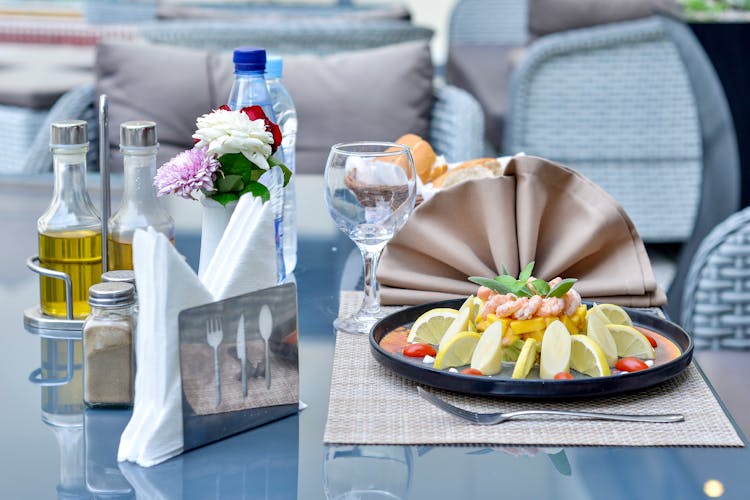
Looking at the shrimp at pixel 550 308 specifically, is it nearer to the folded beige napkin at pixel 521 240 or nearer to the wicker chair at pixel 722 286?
the folded beige napkin at pixel 521 240

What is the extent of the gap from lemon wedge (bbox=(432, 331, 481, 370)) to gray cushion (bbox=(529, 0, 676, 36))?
131 inches

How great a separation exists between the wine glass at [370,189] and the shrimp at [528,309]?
171 millimetres

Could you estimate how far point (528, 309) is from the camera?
86 cm

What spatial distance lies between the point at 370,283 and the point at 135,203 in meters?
0.23

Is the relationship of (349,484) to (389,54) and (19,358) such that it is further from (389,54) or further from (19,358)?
(389,54)

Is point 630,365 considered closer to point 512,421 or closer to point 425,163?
point 512,421

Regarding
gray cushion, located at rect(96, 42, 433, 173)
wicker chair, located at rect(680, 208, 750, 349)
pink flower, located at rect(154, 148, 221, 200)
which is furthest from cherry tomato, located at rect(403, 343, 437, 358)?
gray cushion, located at rect(96, 42, 433, 173)

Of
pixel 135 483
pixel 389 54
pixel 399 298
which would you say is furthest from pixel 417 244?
pixel 389 54

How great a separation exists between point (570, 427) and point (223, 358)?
0.85 ft

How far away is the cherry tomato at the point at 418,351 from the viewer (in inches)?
35.7

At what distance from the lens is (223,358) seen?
2.55 feet

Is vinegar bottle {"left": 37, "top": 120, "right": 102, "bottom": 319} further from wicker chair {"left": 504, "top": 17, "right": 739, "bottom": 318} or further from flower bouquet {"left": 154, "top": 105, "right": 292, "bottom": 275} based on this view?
wicker chair {"left": 504, "top": 17, "right": 739, "bottom": 318}

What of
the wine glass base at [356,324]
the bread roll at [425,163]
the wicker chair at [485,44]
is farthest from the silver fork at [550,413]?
the wicker chair at [485,44]

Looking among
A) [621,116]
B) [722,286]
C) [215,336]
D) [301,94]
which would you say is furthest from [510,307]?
[621,116]
